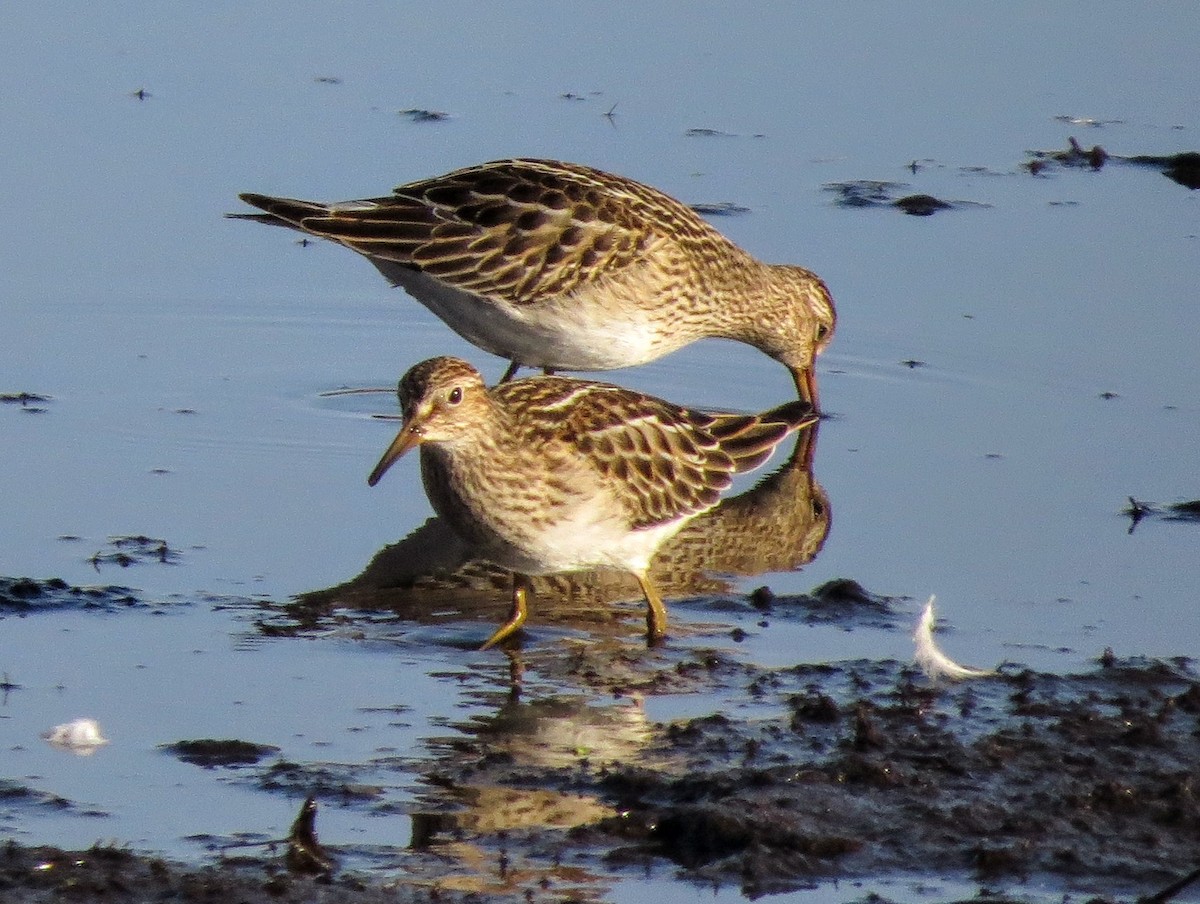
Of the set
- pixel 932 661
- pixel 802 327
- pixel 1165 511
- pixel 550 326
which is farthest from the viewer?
pixel 802 327

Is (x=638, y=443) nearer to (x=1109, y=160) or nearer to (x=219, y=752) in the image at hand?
(x=219, y=752)

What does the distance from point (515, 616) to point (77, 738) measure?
5.59 feet

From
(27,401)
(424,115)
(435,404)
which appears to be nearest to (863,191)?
(424,115)

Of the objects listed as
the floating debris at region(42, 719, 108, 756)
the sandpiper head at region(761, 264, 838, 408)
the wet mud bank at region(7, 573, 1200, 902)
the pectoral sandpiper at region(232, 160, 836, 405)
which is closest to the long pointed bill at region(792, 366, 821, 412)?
the sandpiper head at region(761, 264, 838, 408)

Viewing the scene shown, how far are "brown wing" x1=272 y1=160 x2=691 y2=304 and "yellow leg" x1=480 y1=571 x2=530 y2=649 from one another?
2431mm

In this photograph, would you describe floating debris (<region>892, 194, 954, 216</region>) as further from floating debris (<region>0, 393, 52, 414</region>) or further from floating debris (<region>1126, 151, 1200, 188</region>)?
Result: floating debris (<region>0, 393, 52, 414</region>)

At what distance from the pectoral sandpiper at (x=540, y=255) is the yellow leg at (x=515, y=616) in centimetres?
243

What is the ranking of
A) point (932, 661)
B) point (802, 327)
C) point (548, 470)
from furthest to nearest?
point (802, 327) → point (548, 470) → point (932, 661)

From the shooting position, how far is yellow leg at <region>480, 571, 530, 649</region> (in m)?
7.60

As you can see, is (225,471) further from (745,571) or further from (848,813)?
(848,813)

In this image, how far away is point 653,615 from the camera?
782cm

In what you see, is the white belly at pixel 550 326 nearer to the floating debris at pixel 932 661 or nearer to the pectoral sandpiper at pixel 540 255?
the pectoral sandpiper at pixel 540 255

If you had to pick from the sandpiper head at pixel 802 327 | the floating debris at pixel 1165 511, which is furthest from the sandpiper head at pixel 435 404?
the sandpiper head at pixel 802 327

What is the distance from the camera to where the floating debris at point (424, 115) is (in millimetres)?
13211
